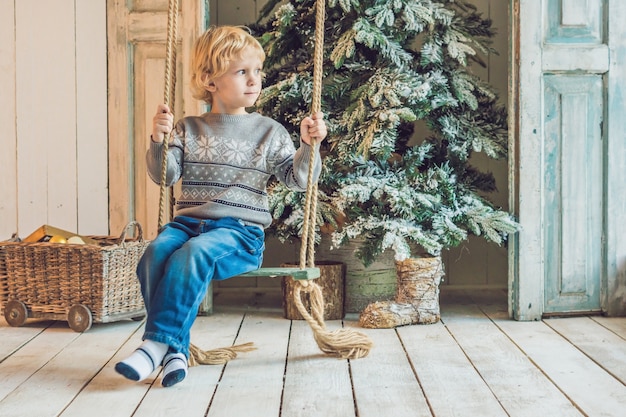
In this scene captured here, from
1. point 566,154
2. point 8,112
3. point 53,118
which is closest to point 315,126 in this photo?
point 566,154

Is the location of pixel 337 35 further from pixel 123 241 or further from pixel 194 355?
pixel 194 355

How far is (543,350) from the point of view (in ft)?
8.42

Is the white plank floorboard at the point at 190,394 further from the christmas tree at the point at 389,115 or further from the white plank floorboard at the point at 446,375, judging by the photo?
the christmas tree at the point at 389,115

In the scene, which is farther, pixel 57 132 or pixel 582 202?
pixel 57 132

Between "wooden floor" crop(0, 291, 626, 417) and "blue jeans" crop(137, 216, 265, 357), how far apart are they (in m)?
0.16

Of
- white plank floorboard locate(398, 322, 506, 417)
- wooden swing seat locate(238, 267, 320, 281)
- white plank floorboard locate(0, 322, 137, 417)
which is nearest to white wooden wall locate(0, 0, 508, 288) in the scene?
white plank floorboard locate(0, 322, 137, 417)

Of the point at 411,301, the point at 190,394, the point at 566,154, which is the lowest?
the point at 190,394

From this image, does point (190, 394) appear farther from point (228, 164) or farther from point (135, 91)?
point (135, 91)

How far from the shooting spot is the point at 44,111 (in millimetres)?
3535

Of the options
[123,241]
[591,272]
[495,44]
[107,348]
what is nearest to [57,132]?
[123,241]

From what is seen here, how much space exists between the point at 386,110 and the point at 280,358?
104 centimetres

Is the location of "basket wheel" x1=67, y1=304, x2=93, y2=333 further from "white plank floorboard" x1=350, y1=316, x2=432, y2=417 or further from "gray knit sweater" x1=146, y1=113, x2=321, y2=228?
"white plank floorboard" x1=350, y1=316, x2=432, y2=417

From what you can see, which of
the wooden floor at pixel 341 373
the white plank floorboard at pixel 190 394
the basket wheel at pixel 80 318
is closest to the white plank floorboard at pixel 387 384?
the wooden floor at pixel 341 373

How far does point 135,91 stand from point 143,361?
1596 millimetres
